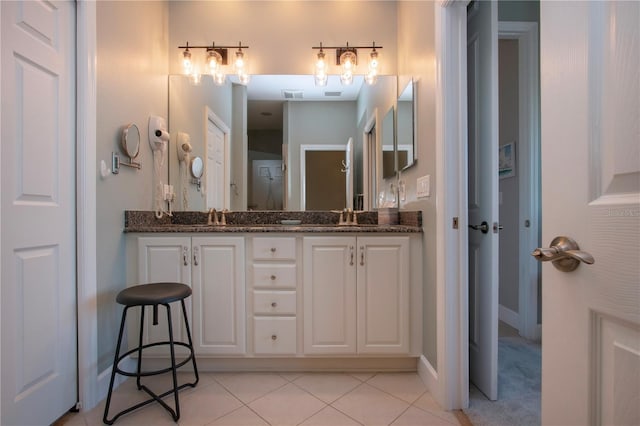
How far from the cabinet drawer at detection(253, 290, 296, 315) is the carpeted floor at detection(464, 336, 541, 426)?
3.48 ft

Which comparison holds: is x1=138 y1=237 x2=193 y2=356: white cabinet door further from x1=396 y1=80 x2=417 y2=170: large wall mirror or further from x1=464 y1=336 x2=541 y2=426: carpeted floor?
x1=464 y1=336 x2=541 y2=426: carpeted floor

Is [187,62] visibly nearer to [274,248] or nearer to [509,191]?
[274,248]

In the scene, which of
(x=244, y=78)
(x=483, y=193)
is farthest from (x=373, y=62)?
(x=483, y=193)

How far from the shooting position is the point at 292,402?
164 cm

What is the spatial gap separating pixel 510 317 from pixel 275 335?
6.63 ft

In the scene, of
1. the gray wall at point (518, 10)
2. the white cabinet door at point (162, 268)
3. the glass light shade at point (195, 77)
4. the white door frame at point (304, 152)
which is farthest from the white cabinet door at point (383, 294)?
the gray wall at point (518, 10)

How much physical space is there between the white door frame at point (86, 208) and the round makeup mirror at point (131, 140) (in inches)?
9.2

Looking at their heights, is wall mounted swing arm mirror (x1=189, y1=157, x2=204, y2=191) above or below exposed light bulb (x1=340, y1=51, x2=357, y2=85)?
below

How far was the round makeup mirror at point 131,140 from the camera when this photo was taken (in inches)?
73.4

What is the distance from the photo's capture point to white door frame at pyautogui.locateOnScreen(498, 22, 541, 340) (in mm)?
2377

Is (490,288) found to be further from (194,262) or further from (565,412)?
(194,262)

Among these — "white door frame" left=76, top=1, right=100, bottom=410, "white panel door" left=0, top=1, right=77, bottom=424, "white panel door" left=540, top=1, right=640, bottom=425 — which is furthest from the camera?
"white door frame" left=76, top=1, right=100, bottom=410

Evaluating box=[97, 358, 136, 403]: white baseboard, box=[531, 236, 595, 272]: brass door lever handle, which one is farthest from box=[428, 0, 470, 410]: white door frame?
box=[97, 358, 136, 403]: white baseboard

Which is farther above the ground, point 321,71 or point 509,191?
point 321,71
